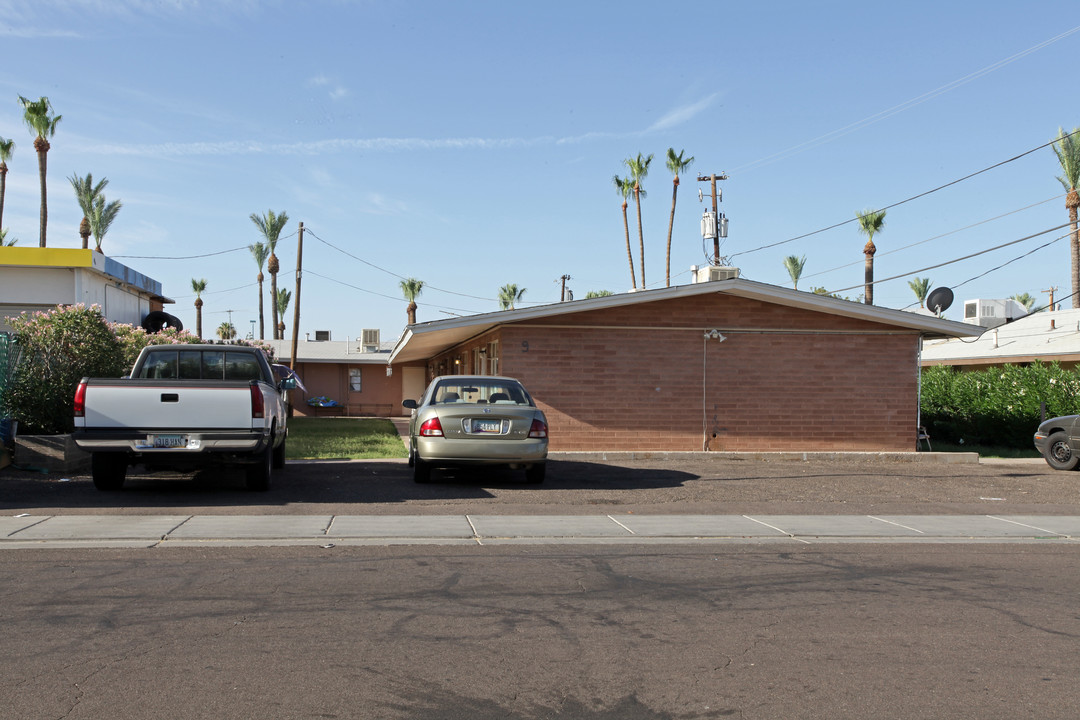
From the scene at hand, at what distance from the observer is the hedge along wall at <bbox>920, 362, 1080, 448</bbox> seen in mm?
23516

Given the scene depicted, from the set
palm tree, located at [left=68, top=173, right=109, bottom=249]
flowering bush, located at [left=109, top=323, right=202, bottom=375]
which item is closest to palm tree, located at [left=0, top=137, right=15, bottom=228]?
palm tree, located at [left=68, top=173, right=109, bottom=249]

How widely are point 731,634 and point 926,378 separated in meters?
25.3

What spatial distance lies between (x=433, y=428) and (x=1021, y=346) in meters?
24.0

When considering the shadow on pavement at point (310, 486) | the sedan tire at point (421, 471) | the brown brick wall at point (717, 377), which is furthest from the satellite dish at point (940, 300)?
the sedan tire at point (421, 471)

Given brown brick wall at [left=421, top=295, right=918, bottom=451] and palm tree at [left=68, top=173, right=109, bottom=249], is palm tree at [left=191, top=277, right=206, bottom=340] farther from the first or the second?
brown brick wall at [left=421, top=295, right=918, bottom=451]

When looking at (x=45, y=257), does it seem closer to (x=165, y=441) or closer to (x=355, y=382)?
(x=165, y=441)

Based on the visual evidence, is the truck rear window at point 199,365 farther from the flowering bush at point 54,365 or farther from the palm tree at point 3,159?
the palm tree at point 3,159

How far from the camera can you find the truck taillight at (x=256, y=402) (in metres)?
11.0

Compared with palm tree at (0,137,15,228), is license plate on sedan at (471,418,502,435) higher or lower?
lower

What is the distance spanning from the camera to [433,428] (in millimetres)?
12523

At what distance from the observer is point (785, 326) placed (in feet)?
62.5

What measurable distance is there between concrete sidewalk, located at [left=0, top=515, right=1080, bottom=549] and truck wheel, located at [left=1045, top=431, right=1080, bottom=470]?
6.91 m

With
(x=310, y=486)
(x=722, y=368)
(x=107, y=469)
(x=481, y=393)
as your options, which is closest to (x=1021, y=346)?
(x=722, y=368)

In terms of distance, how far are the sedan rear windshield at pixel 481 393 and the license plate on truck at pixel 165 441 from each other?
3406mm
